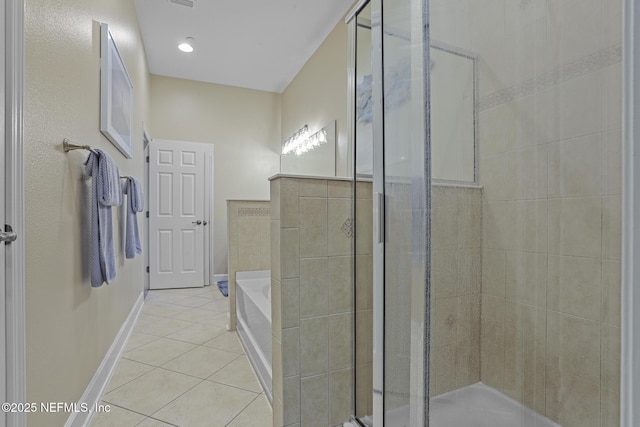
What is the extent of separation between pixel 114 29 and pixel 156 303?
2.67 meters

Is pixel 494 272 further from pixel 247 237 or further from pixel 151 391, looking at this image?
pixel 247 237

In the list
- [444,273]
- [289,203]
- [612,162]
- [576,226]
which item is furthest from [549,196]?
[289,203]

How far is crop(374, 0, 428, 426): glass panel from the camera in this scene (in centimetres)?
98

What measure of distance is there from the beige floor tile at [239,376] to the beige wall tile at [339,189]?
1207 millimetres

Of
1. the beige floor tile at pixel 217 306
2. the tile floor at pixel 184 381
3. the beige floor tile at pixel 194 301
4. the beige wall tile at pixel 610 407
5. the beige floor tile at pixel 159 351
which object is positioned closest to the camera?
the beige wall tile at pixel 610 407

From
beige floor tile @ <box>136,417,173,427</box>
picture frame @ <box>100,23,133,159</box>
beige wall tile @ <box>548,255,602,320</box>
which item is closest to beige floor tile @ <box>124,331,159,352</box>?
beige floor tile @ <box>136,417,173,427</box>

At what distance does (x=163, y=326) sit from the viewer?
9.00 feet

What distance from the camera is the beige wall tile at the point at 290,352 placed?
133cm

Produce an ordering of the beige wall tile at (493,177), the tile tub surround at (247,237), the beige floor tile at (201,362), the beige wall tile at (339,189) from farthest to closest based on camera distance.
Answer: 1. the tile tub surround at (247,237)
2. the beige floor tile at (201,362)
3. the beige wall tile at (339,189)
4. the beige wall tile at (493,177)

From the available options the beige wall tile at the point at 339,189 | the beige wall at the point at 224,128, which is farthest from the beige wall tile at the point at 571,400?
the beige wall at the point at 224,128

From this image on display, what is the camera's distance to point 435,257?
3.26 ft

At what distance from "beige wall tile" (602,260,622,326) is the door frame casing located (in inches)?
63.2

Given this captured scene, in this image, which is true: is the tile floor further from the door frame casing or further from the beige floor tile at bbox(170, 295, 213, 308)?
the door frame casing

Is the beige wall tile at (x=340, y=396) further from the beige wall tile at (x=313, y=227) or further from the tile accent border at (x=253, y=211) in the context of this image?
the tile accent border at (x=253, y=211)
